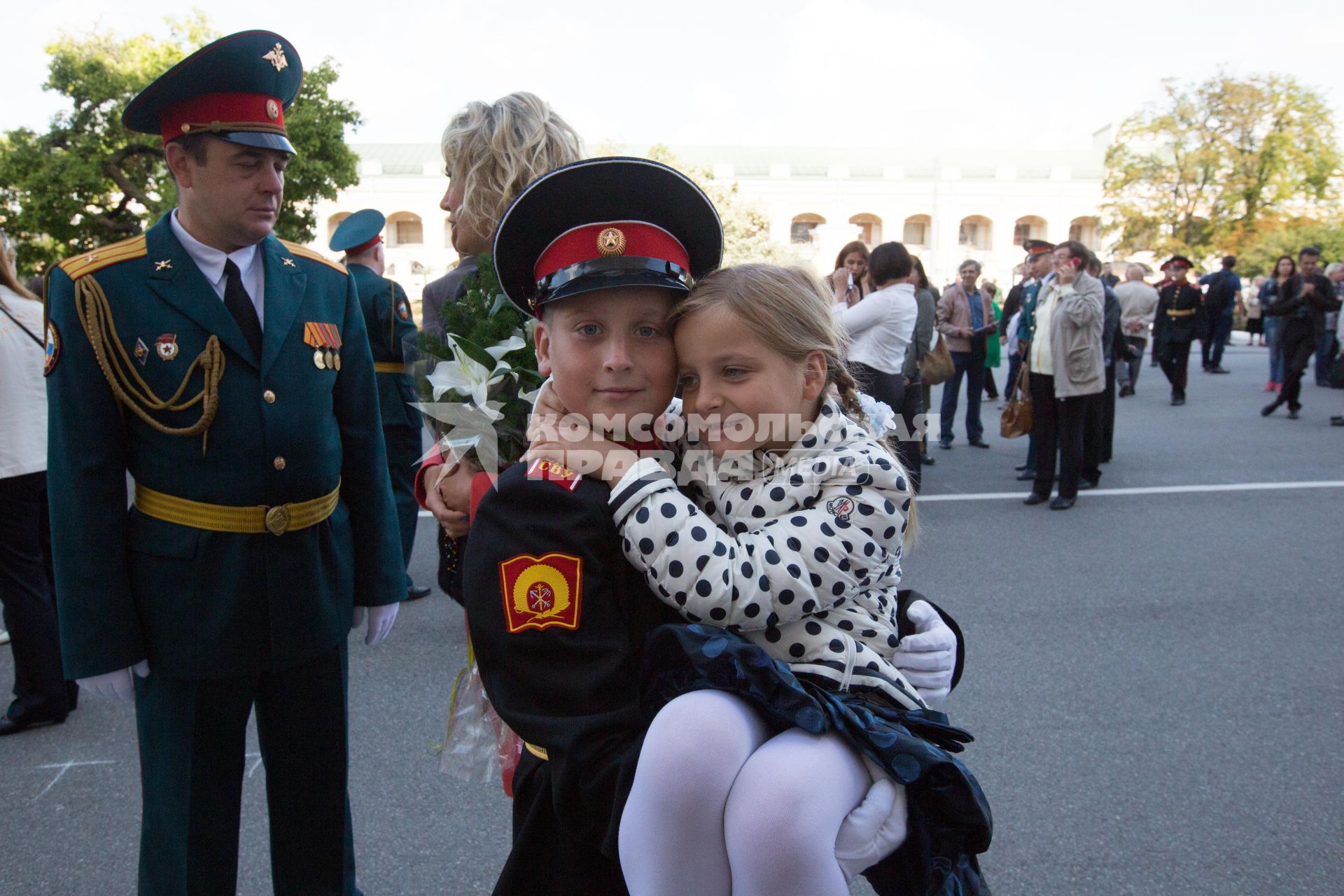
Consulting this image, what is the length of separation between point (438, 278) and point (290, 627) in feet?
Answer: 2.99

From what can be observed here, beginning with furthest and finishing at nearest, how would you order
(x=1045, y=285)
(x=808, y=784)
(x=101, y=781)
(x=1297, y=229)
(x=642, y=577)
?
(x=1297, y=229) → (x=1045, y=285) → (x=101, y=781) → (x=642, y=577) → (x=808, y=784)

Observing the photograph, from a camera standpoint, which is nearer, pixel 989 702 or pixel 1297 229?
pixel 989 702

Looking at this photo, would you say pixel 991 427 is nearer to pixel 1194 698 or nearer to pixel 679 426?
pixel 1194 698

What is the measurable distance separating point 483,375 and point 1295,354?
1173cm

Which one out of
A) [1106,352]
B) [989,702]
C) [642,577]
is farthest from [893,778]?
[1106,352]

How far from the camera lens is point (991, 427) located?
412 inches

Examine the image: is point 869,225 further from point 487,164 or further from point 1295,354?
point 487,164

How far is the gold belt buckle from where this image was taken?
79.7 inches

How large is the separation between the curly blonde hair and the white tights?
125 cm

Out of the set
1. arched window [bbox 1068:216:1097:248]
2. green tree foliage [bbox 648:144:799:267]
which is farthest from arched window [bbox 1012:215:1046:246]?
green tree foliage [bbox 648:144:799:267]

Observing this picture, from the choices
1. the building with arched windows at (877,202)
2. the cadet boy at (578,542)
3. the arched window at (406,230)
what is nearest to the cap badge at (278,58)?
the cadet boy at (578,542)

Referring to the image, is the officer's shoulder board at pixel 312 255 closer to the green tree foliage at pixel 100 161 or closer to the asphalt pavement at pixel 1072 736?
the asphalt pavement at pixel 1072 736

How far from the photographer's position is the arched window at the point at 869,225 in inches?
2012

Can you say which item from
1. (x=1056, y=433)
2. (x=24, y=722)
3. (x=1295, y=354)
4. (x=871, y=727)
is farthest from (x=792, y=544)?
(x=1295, y=354)
